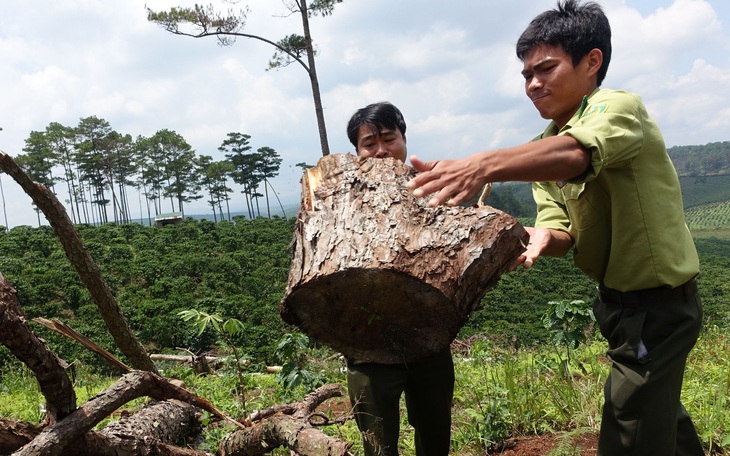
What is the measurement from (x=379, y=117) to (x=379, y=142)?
0.36 feet

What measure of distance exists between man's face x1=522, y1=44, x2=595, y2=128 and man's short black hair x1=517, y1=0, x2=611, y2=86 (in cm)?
2

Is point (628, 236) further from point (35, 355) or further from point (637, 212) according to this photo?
point (35, 355)

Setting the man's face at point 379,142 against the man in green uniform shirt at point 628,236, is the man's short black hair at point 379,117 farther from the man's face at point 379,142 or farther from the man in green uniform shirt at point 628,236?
the man in green uniform shirt at point 628,236

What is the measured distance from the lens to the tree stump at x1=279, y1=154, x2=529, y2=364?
1670 mm

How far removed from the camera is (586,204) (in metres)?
1.76

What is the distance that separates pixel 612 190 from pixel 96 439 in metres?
2.03

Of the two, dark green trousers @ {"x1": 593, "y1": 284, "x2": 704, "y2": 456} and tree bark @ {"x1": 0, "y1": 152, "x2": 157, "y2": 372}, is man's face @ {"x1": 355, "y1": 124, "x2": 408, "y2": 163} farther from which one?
tree bark @ {"x1": 0, "y1": 152, "x2": 157, "y2": 372}

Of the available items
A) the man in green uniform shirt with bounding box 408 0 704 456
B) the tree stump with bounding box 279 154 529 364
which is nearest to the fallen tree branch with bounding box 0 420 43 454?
the tree stump with bounding box 279 154 529 364

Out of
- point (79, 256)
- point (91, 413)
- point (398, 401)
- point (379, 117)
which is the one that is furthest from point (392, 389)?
point (79, 256)

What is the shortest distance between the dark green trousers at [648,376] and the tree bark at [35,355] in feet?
6.12

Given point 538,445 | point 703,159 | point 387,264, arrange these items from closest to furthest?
point 387,264 < point 538,445 < point 703,159

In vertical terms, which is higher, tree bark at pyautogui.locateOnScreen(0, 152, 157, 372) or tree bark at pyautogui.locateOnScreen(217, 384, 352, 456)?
tree bark at pyautogui.locateOnScreen(0, 152, 157, 372)

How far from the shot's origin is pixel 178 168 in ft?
146

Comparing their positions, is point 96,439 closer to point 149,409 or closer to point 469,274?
point 149,409
